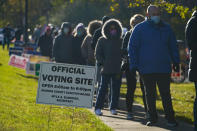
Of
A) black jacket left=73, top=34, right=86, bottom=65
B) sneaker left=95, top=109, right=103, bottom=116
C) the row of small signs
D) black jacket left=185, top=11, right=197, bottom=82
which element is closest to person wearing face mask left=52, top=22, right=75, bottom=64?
black jacket left=73, top=34, right=86, bottom=65

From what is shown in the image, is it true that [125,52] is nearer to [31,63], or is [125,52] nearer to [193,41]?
[193,41]

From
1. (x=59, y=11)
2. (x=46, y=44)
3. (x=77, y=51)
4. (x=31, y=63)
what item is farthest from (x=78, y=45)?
(x=59, y=11)

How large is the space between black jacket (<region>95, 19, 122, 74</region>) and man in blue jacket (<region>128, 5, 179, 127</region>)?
1578 mm

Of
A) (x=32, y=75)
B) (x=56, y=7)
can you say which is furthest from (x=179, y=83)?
(x=56, y=7)

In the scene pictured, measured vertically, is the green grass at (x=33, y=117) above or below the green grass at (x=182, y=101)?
above

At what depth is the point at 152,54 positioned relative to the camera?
898cm

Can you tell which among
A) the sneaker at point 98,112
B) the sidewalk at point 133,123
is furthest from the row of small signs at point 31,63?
the sneaker at point 98,112

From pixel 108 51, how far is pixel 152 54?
1.78 m

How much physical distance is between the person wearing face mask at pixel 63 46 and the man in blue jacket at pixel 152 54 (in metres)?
3.57

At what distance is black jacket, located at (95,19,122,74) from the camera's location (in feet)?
34.8

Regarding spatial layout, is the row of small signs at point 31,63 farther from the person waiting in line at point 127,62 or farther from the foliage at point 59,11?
the foliage at point 59,11

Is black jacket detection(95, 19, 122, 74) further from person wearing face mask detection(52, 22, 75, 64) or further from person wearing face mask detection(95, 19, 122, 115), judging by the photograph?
person wearing face mask detection(52, 22, 75, 64)

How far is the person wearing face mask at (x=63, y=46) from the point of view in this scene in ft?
40.6

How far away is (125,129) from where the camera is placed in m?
8.97
